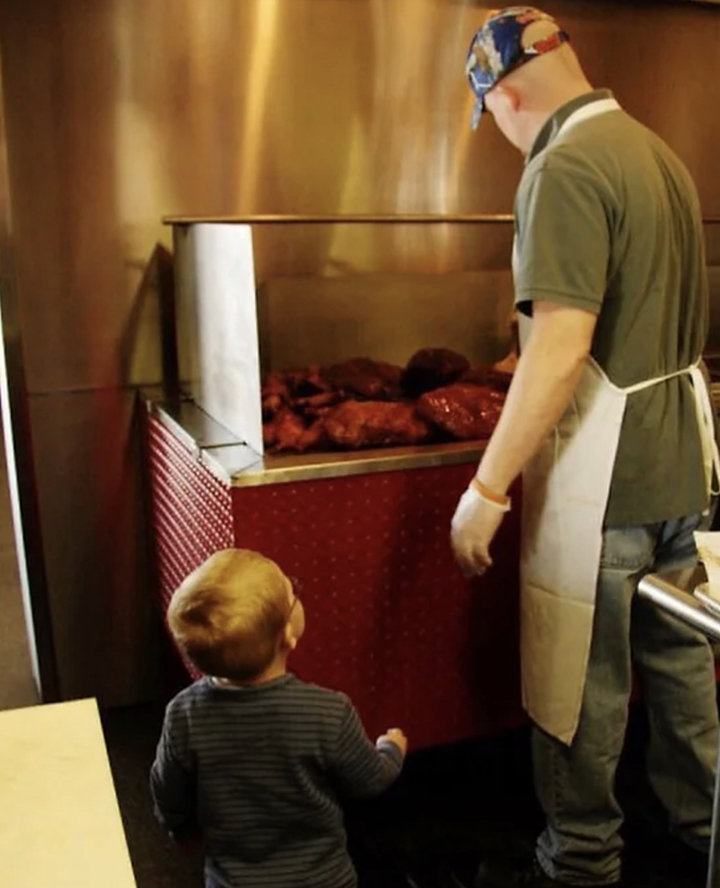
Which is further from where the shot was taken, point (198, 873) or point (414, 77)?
point (414, 77)

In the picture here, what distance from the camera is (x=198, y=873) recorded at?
1.78 meters

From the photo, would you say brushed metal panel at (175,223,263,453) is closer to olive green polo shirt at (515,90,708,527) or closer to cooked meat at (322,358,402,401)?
cooked meat at (322,358,402,401)

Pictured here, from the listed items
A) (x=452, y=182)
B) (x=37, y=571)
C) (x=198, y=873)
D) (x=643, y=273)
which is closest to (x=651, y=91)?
(x=452, y=182)

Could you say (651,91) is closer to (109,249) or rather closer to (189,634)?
(109,249)

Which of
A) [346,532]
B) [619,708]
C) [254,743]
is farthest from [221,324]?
[619,708]

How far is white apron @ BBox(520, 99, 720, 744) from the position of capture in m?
1.48

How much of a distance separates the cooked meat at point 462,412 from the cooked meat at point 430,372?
0.65 ft

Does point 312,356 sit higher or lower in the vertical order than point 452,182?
lower

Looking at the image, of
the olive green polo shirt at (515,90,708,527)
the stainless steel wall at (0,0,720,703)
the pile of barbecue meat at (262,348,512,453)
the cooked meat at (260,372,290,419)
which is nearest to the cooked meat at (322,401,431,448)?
the pile of barbecue meat at (262,348,512,453)

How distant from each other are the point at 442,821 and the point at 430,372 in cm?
87

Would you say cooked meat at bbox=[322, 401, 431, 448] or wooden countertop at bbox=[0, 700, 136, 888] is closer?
wooden countertop at bbox=[0, 700, 136, 888]

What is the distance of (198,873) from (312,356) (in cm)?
106

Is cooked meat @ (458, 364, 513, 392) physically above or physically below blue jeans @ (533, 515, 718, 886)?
above

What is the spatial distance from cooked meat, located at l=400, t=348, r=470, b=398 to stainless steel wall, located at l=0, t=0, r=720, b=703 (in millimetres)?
393
